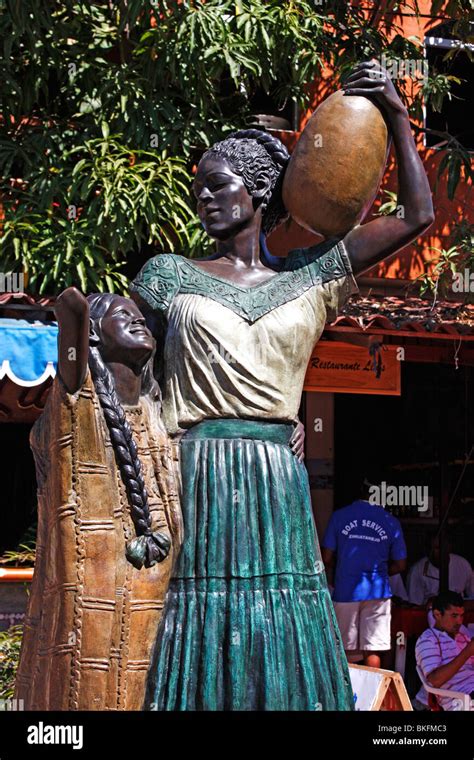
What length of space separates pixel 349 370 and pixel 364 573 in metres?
1.76

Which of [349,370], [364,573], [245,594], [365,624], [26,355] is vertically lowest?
[365,624]

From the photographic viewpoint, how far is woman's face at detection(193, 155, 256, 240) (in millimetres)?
3740

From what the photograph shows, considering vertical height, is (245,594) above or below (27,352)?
below

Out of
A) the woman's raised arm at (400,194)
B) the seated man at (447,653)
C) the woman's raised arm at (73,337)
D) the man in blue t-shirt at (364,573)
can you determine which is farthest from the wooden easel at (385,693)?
the woman's raised arm at (73,337)

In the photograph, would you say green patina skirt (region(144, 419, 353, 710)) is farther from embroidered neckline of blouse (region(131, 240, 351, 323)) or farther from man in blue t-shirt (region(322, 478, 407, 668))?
man in blue t-shirt (region(322, 478, 407, 668))

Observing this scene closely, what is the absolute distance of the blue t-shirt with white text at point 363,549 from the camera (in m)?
8.92

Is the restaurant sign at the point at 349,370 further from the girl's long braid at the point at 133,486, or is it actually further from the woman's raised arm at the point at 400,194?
the girl's long braid at the point at 133,486

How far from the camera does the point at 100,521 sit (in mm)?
3424

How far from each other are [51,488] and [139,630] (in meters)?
0.46

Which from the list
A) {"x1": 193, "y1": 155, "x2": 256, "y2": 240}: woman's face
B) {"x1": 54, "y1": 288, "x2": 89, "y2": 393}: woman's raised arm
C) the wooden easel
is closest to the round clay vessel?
{"x1": 193, "y1": 155, "x2": 256, "y2": 240}: woman's face

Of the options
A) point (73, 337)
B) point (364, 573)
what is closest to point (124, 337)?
point (73, 337)

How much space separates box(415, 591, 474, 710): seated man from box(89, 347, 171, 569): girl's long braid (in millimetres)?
4674

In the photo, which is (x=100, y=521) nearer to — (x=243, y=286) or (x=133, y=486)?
(x=133, y=486)
